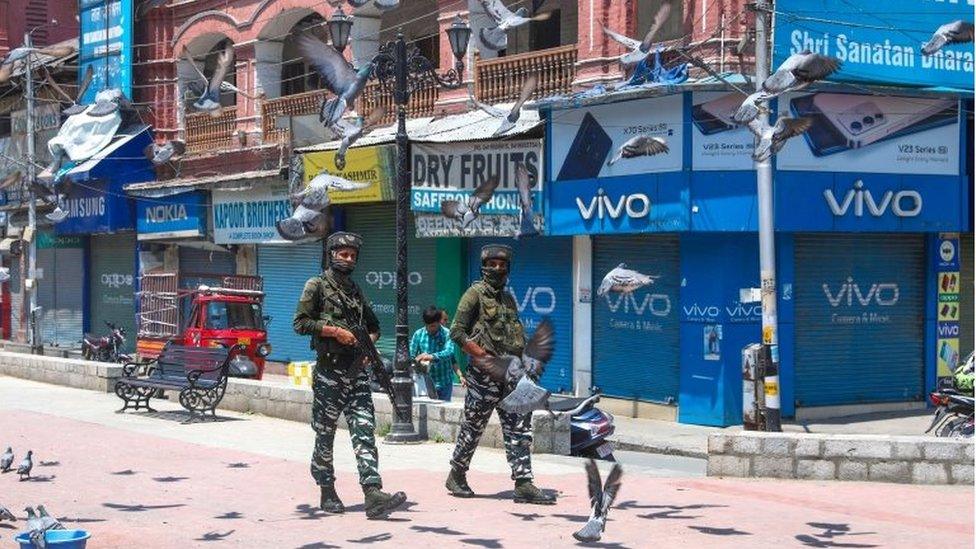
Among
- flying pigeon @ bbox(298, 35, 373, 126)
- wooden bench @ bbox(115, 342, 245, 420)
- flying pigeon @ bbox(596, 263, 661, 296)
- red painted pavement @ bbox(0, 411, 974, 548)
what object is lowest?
red painted pavement @ bbox(0, 411, 974, 548)

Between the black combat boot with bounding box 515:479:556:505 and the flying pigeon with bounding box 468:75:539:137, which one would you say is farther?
the flying pigeon with bounding box 468:75:539:137

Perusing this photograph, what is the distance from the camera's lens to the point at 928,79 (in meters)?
19.1

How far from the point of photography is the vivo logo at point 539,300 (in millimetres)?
21422

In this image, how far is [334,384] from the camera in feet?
31.5

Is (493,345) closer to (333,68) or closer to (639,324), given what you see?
(333,68)

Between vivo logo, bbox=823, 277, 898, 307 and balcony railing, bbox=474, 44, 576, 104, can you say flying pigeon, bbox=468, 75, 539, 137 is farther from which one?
vivo logo, bbox=823, 277, 898, 307

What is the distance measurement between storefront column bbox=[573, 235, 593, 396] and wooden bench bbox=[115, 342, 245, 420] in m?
5.54

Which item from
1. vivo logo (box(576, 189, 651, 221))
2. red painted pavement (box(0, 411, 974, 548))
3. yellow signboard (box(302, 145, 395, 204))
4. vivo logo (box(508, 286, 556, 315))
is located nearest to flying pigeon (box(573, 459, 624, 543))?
red painted pavement (box(0, 411, 974, 548))

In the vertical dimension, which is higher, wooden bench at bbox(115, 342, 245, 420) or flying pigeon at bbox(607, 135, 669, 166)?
flying pigeon at bbox(607, 135, 669, 166)

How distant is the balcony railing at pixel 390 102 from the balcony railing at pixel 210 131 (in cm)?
463

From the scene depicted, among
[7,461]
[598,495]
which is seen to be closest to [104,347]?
[7,461]

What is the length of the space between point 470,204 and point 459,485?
1012 centimetres

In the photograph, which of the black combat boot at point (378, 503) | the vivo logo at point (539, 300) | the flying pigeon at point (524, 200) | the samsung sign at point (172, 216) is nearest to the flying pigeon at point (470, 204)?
the flying pigeon at point (524, 200)

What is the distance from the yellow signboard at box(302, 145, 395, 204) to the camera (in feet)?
76.7
